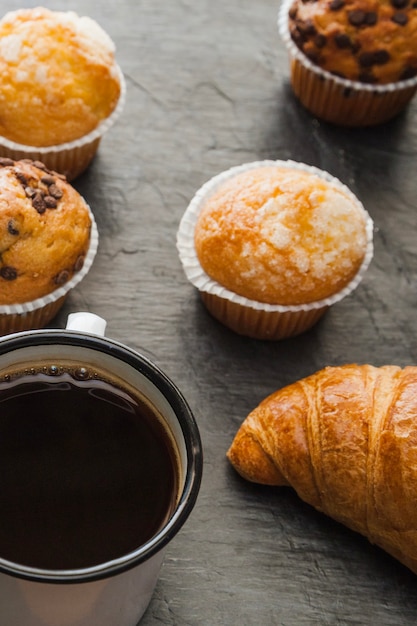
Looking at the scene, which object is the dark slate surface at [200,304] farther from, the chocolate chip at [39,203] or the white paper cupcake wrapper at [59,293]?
the chocolate chip at [39,203]

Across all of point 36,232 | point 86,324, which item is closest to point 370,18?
point 36,232

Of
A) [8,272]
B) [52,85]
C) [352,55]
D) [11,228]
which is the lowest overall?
[8,272]

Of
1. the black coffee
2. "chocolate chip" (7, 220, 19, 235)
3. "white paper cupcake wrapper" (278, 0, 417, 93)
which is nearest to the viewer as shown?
the black coffee

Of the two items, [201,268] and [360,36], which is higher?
[360,36]

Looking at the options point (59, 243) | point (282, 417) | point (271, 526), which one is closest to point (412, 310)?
point (282, 417)

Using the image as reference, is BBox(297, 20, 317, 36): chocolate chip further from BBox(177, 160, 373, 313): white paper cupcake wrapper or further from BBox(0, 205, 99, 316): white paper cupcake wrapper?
BBox(0, 205, 99, 316): white paper cupcake wrapper

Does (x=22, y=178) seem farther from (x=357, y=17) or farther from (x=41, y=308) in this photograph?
(x=357, y=17)

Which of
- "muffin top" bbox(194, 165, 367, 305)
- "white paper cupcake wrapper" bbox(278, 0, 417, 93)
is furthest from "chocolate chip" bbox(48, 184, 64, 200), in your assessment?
"white paper cupcake wrapper" bbox(278, 0, 417, 93)
